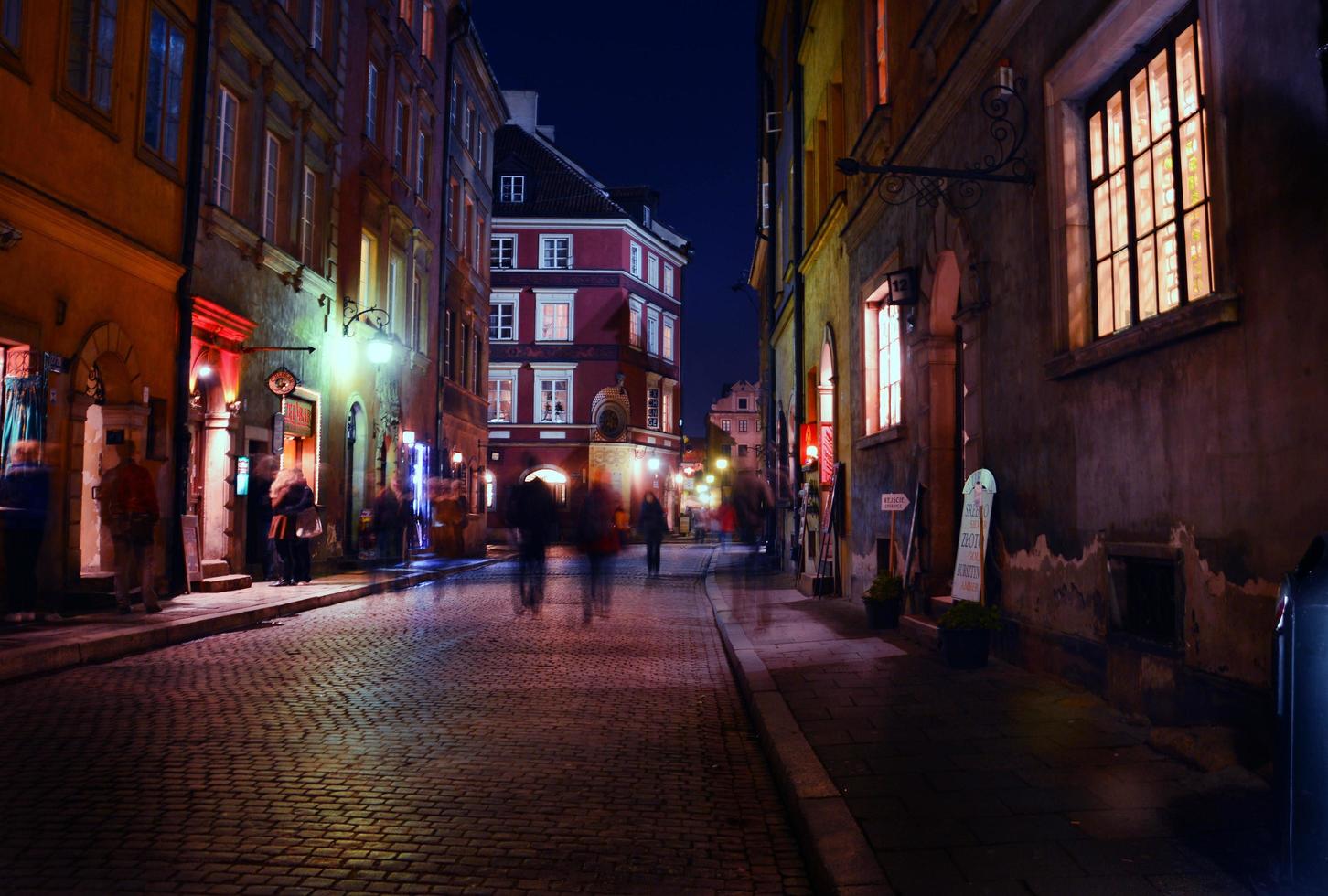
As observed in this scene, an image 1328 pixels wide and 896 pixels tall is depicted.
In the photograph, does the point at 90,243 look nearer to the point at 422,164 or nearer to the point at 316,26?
the point at 316,26

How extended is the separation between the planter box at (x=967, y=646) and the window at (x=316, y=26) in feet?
55.8

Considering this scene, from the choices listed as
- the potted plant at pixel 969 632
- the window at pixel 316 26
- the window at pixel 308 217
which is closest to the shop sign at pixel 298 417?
the window at pixel 308 217

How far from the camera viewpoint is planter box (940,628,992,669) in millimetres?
8062

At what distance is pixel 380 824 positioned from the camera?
461 cm

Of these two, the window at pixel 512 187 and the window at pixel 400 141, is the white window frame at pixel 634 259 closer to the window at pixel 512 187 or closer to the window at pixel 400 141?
the window at pixel 512 187

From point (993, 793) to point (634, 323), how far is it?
47803 mm

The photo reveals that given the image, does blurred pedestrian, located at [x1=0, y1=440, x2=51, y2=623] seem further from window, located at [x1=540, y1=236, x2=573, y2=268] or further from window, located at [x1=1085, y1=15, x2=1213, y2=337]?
window, located at [x1=540, y1=236, x2=573, y2=268]

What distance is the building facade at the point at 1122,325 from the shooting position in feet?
16.0

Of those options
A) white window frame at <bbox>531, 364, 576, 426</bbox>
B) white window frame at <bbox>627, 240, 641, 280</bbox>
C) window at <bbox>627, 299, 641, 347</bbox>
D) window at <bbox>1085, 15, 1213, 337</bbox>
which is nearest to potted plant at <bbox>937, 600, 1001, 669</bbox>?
window at <bbox>1085, 15, 1213, 337</bbox>

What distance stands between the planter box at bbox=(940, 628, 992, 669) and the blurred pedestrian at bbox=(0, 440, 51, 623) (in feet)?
30.4

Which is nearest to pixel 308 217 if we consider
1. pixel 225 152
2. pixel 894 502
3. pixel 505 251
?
pixel 225 152

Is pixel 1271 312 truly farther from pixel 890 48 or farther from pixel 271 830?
pixel 890 48

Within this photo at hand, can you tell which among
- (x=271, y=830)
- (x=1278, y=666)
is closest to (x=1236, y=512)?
(x=1278, y=666)

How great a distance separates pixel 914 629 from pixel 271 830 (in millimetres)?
6785
